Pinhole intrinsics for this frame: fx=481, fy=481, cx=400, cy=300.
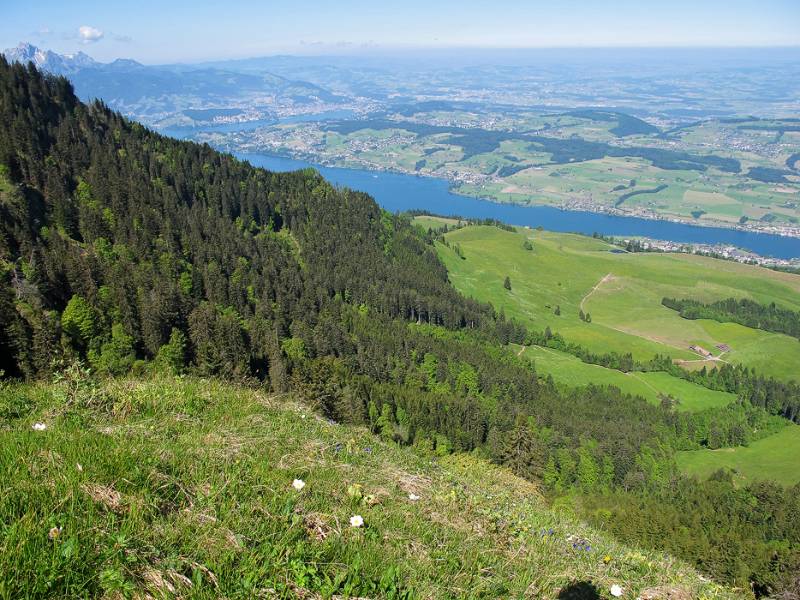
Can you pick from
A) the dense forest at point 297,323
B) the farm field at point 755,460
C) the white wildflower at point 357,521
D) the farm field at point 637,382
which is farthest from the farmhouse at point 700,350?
the white wildflower at point 357,521

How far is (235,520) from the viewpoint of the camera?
5434 millimetres

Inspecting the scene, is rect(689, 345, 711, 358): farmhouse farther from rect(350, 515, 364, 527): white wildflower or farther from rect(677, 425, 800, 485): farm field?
rect(350, 515, 364, 527): white wildflower

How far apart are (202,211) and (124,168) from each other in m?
17.9

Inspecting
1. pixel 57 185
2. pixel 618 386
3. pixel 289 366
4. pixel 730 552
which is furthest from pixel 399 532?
pixel 618 386

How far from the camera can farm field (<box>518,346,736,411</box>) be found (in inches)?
4412

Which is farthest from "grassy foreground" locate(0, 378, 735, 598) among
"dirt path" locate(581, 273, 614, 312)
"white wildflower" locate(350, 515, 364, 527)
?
"dirt path" locate(581, 273, 614, 312)

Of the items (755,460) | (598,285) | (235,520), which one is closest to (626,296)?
(598,285)

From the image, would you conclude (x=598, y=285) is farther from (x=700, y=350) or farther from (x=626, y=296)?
(x=700, y=350)

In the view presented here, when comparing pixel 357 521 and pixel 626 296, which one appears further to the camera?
pixel 626 296

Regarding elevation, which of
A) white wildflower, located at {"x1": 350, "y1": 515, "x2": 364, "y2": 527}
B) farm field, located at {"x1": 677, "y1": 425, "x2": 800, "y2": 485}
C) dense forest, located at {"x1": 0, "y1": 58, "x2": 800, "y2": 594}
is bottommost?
farm field, located at {"x1": 677, "y1": 425, "x2": 800, "y2": 485}

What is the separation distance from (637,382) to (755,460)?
27413 millimetres

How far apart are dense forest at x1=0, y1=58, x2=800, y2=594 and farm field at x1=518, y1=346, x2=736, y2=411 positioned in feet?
19.5

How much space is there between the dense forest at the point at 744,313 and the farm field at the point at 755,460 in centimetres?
6502

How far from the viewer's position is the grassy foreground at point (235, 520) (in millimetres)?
4316
